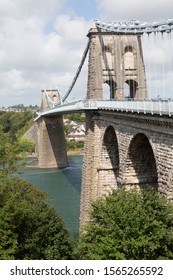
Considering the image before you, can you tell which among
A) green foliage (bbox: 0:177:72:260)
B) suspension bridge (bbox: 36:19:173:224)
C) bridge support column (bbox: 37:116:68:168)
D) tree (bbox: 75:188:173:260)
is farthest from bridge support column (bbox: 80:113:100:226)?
bridge support column (bbox: 37:116:68:168)

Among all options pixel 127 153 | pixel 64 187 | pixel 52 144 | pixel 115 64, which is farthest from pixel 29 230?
pixel 52 144

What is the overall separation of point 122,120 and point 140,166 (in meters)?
1.91

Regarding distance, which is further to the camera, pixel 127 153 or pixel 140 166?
pixel 140 166

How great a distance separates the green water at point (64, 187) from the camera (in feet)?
79.8

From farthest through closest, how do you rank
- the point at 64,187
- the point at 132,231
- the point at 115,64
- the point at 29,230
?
the point at 64,187 < the point at 115,64 < the point at 29,230 < the point at 132,231

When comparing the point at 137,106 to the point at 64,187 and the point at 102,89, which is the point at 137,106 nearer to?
the point at 102,89

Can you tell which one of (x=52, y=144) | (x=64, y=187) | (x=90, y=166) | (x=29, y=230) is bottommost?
(x=29, y=230)

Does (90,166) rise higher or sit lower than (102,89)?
lower

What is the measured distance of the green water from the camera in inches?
958

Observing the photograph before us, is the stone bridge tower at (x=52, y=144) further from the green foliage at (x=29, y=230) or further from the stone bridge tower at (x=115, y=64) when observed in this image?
the green foliage at (x=29, y=230)

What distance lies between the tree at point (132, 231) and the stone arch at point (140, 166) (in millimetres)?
4935

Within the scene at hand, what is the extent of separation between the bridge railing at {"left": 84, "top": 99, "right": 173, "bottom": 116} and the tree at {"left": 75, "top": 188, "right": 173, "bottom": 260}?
2.37 m

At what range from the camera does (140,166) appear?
16750 millimetres

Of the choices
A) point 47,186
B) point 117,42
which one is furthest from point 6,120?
point 117,42
